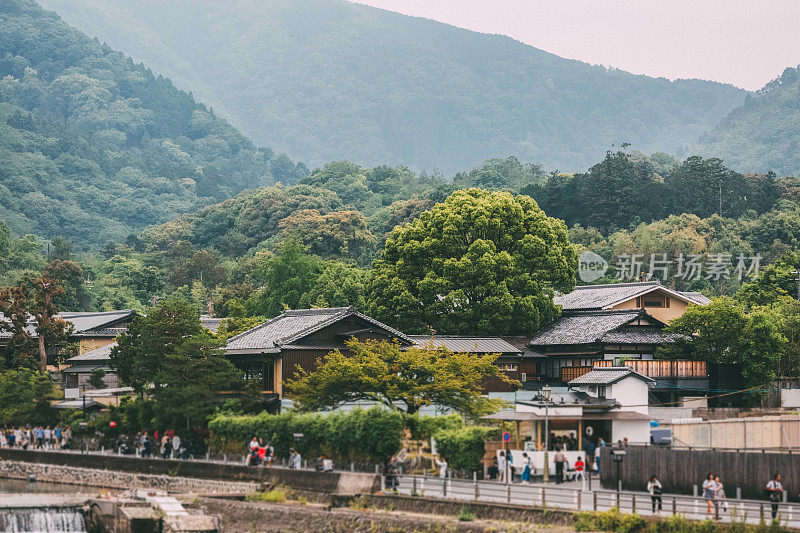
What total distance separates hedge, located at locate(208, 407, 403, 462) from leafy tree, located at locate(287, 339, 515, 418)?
2105 mm

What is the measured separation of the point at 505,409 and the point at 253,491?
12.4 metres

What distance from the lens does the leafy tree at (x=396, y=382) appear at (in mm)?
43531

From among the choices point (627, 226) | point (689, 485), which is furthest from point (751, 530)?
point (627, 226)

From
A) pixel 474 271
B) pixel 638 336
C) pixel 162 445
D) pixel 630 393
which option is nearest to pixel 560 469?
pixel 630 393

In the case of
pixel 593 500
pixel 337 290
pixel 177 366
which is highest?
pixel 337 290

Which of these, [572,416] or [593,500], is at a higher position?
[572,416]

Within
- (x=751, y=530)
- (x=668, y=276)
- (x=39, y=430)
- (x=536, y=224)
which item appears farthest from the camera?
(x=668, y=276)

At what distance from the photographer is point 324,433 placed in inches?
1570

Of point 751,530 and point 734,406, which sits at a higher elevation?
point 734,406

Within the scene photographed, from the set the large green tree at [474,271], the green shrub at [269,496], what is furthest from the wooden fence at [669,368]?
the green shrub at [269,496]

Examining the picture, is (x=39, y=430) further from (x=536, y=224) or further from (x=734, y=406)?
(x=734, y=406)

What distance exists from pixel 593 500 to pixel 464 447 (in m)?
7.48

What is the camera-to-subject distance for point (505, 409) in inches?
1810

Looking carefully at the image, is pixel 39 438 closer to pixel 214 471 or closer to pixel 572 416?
pixel 214 471
